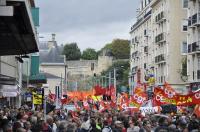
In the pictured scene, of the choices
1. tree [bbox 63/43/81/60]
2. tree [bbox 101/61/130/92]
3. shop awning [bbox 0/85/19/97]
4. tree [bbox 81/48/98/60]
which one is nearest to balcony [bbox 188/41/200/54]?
shop awning [bbox 0/85/19/97]

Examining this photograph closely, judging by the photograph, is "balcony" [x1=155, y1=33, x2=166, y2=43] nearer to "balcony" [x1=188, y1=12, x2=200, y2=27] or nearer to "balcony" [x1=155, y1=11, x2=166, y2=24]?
"balcony" [x1=155, y1=11, x2=166, y2=24]

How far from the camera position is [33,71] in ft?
237

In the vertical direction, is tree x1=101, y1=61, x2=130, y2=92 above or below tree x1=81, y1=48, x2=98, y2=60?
below

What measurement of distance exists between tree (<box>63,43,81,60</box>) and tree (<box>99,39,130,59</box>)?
32.6 feet

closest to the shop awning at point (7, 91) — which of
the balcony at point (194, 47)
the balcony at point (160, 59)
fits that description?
the balcony at point (194, 47)

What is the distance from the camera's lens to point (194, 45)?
6241cm

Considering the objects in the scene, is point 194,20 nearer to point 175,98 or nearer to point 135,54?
point 175,98

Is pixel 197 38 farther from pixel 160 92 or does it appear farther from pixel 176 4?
pixel 160 92

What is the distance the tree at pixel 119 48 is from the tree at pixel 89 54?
13.2 metres

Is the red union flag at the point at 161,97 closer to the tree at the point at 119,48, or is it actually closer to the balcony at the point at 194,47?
the balcony at the point at 194,47

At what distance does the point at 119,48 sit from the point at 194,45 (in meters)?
109

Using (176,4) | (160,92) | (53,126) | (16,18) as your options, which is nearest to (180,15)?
(176,4)

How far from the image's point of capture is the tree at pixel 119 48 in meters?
162

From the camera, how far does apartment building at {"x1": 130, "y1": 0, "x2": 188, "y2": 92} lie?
7881 centimetres
